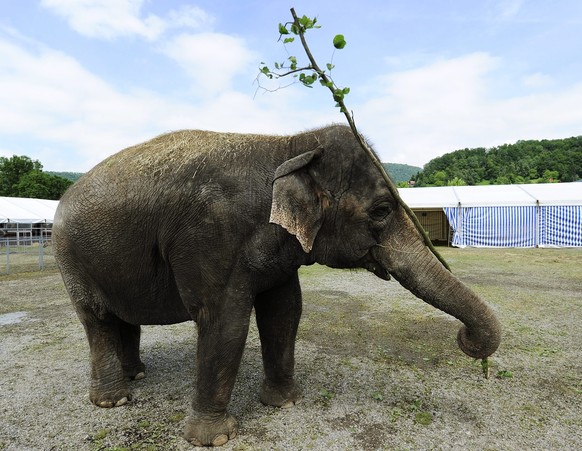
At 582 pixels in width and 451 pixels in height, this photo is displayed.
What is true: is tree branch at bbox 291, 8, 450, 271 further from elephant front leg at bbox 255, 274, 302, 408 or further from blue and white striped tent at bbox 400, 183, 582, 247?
blue and white striped tent at bbox 400, 183, 582, 247

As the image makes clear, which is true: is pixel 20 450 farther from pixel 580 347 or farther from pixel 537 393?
pixel 580 347

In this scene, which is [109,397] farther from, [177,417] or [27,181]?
[27,181]

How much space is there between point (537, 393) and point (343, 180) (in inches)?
130

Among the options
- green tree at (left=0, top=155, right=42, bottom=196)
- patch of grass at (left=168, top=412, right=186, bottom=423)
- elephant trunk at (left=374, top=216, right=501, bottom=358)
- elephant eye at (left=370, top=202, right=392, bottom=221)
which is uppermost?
green tree at (left=0, top=155, right=42, bottom=196)

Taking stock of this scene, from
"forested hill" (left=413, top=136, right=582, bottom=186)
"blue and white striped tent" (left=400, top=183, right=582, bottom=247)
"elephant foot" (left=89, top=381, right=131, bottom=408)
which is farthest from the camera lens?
"forested hill" (left=413, top=136, right=582, bottom=186)

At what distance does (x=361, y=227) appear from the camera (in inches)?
136

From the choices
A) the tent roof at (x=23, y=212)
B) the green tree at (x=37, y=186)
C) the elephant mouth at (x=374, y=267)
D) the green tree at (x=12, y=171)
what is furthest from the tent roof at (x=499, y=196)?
the green tree at (x=12, y=171)

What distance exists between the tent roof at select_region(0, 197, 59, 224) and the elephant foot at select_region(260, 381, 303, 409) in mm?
16673

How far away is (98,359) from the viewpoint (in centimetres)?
426

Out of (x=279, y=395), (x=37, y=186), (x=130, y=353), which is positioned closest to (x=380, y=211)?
(x=279, y=395)

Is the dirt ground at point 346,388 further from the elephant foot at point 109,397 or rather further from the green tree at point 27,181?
the green tree at point 27,181

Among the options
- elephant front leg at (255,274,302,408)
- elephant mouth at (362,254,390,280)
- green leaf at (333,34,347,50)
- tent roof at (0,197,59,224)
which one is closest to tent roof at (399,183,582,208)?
tent roof at (0,197,59,224)

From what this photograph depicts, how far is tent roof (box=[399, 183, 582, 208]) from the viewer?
22.9m

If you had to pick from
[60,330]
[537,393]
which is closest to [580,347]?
[537,393]
